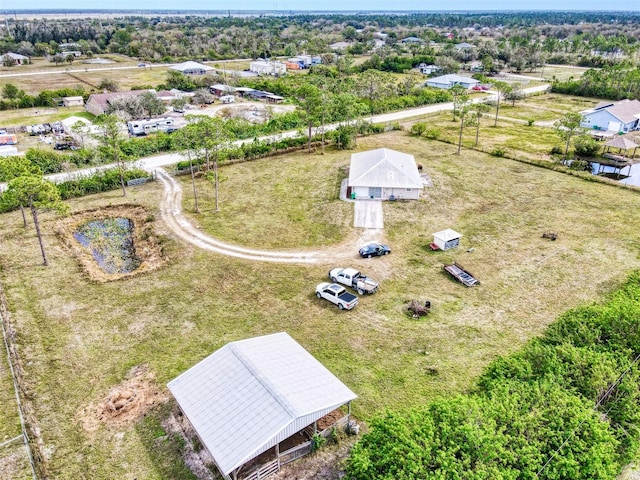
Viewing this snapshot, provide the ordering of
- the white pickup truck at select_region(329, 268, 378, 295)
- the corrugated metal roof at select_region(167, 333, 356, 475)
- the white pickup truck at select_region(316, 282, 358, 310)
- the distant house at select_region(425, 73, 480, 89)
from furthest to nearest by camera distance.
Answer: the distant house at select_region(425, 73, 480, 89) < the white pickup truck at select_region(329, 268, 378, 295) < the white pickup truck at select_region(316, 282, 358, 310) < the corrugated metal roof at select_region(167, 333, 356, 475)

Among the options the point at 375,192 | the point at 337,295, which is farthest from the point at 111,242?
the point at 375,192

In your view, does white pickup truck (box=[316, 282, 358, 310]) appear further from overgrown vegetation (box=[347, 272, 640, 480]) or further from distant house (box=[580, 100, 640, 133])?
distant house (box=[580, 100, 640, 133])

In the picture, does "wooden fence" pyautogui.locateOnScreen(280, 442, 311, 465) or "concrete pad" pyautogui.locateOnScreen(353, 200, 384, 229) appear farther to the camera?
"concrete pad" pyautogui.locateOnScreen(353, 200, 384, 229)

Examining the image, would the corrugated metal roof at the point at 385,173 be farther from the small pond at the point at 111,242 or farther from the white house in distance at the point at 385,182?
the small pond at the point at 111,242

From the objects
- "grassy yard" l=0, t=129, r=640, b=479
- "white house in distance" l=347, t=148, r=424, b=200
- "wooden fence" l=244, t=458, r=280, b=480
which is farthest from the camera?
"white house in distance" l=347, t=148, r=424, b=200

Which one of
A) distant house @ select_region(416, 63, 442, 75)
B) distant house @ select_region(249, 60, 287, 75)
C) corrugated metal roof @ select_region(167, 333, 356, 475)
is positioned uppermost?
distant house @ select_region(249, 60, 287, 75)

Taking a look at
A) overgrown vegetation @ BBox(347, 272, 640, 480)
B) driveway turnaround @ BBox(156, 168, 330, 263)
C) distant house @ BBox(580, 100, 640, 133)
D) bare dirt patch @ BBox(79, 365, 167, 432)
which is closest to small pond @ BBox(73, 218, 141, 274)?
driveway turnaround @ BBox(156, 168, 330, 263)

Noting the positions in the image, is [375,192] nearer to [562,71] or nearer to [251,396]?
[251,396]
